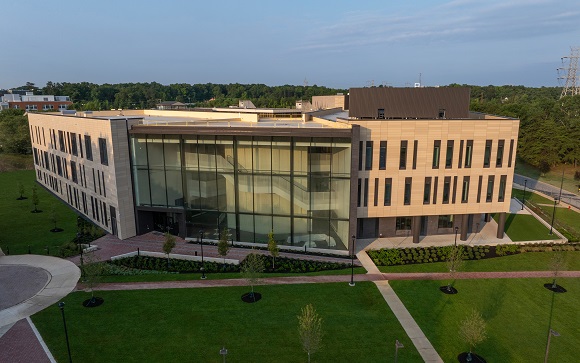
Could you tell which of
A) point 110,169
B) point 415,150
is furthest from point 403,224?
point 110,169

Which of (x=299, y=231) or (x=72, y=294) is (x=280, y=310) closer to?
(x=299, y=231)

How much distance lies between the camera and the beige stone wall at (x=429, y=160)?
36.8 m

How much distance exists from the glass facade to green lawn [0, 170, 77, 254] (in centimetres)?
968

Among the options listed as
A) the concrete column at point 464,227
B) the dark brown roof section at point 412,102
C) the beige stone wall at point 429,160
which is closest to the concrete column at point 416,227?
the beige stone wall at point 429,160

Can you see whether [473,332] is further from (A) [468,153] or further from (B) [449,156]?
(A) [468,153]

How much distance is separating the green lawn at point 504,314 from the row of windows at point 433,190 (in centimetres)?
967

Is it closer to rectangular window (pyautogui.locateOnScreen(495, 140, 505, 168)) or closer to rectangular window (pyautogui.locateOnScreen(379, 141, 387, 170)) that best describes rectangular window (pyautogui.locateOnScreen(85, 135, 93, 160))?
rectangular window (pyautogui.locateOnScreen(379, 141, 387, 170))

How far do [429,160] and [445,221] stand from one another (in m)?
8.84

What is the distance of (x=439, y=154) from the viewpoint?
3781 cm

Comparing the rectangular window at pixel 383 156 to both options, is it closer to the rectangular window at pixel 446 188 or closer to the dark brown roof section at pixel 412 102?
the rectangular window at pixel 446 188

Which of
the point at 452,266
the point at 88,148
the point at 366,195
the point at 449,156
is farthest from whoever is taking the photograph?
the point at 88,148

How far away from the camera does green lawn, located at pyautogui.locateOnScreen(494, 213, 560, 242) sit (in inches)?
1658

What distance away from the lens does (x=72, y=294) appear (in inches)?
1131

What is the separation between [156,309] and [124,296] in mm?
3502
